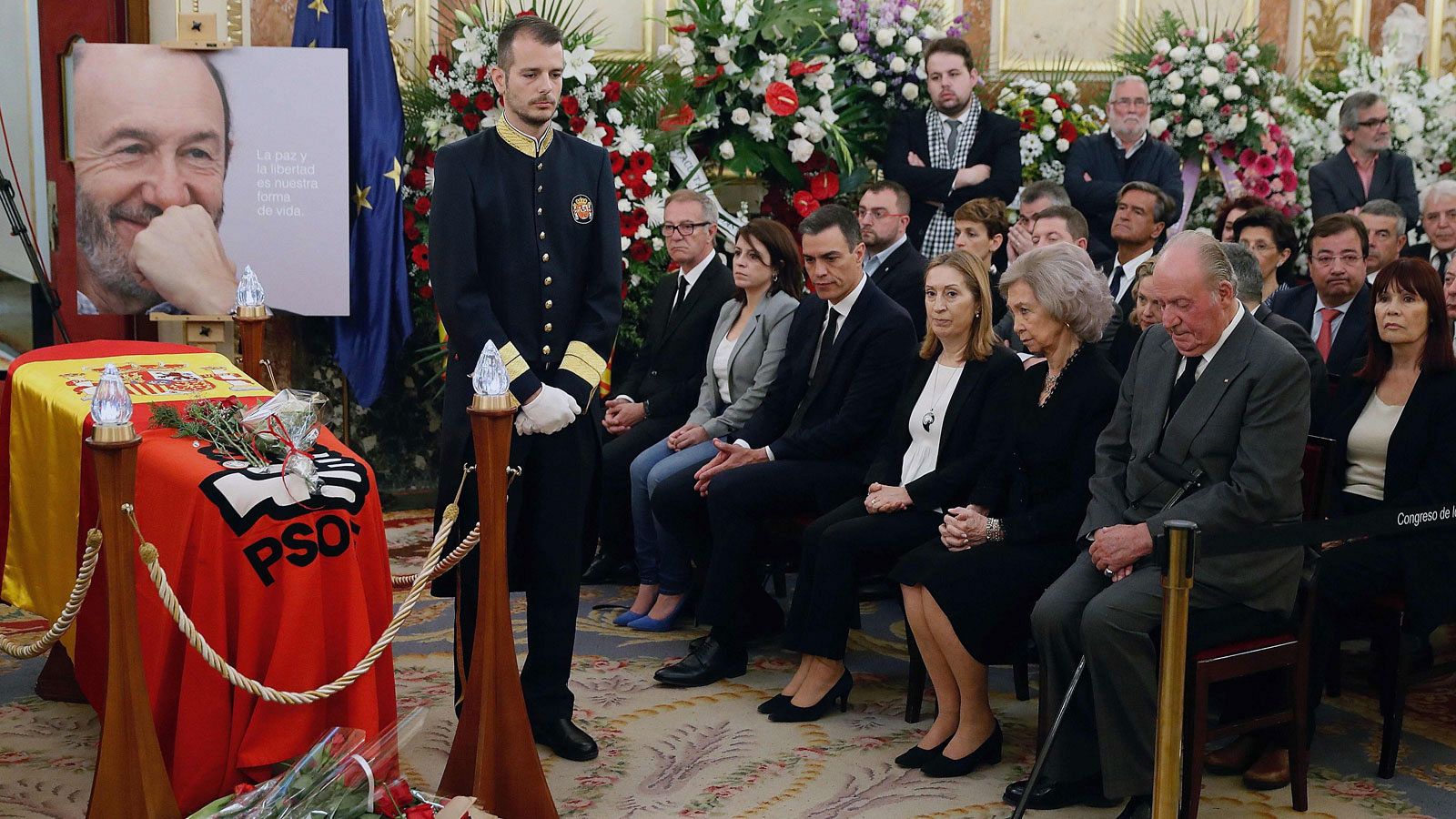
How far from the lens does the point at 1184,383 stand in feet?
12.8

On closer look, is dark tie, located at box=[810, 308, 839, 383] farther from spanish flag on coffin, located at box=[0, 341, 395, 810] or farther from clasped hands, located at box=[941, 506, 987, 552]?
spanish flag on coffin, located at box=[0, 341, 395, 810]

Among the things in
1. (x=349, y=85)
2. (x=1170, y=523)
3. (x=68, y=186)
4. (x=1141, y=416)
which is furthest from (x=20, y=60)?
(x=1170, y=523)

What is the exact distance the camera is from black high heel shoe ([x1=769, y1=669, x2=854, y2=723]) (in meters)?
4.44

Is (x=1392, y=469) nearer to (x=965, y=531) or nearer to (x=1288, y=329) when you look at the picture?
(x=1288, y=329)

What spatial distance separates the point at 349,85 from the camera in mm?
6852

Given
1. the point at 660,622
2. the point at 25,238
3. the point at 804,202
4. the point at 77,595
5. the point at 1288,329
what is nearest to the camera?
the point at 77,595

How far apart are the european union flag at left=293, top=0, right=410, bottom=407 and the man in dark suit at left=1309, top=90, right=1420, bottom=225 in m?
4.51

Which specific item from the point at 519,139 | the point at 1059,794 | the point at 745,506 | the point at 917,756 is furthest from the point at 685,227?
the point at 1059,794

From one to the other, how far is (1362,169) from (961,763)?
469 cm

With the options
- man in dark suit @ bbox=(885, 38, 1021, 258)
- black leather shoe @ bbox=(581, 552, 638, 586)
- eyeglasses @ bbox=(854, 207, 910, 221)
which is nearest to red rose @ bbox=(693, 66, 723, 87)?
man in dark suit @ bbox=(885, 38, 1021, 258)

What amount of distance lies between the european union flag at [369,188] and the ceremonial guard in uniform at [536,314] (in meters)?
3.09

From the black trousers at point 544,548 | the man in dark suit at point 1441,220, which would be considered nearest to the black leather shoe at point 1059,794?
the black trousers at point 544,548

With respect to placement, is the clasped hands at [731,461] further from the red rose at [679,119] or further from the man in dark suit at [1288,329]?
the red rose at [679,119]

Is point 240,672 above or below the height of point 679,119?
below
